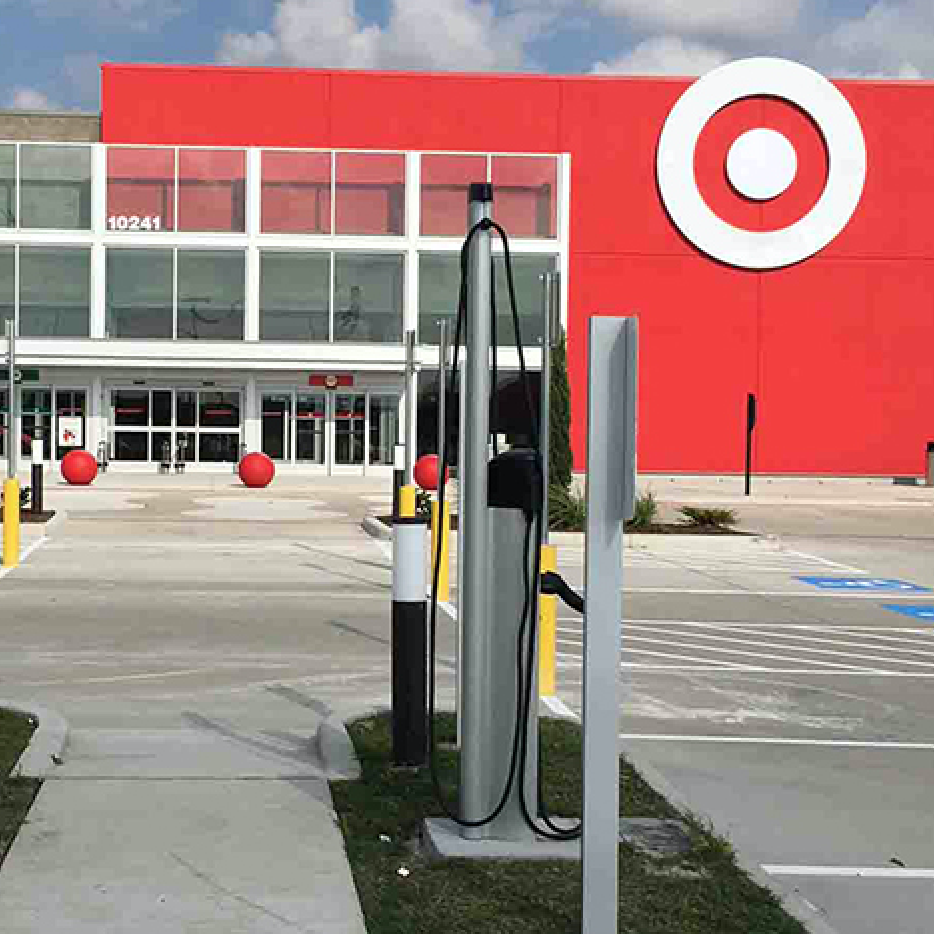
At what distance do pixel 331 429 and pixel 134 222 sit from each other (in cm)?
828

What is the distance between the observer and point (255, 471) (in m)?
36.3

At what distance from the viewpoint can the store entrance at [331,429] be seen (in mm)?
43688

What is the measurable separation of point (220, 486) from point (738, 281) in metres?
17.9

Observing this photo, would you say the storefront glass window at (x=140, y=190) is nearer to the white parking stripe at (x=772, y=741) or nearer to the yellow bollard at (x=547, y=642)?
the yellow bollard at (x=547, y=642)

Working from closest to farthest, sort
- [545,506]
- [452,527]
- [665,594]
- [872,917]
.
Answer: [872,917]
[545,506]
[665,594]
[452,527]

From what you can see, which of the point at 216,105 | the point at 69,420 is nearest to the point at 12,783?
the point at 69,420

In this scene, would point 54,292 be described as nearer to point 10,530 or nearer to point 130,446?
point 130,446

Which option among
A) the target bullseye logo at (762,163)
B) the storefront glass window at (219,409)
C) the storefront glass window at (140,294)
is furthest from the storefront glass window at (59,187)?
the target bullseye logo at (762,163)

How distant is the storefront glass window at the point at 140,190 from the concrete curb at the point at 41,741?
3518 cm

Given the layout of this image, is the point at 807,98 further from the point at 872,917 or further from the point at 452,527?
the point at 872,917

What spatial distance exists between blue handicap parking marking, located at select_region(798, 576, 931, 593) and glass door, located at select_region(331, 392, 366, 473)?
2615 cm

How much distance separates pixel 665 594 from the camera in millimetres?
16531

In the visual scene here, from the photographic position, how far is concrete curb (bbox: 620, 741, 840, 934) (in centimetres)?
487

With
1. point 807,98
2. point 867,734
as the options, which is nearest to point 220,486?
point 807,98
